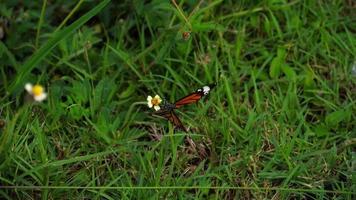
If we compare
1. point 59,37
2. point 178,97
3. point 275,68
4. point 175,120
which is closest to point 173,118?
point 175,120

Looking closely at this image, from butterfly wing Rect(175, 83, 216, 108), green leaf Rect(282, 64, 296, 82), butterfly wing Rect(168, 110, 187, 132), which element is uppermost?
butterfly wing Rect(175, 83, 216, 108)

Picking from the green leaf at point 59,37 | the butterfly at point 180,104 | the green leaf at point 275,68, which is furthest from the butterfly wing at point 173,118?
the green leaf at point 275,68

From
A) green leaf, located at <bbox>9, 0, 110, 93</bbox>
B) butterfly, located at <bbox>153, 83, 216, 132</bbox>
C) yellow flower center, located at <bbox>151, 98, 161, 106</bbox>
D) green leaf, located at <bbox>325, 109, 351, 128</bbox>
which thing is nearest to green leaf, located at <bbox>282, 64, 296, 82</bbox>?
green leaf, located at <bbox>325, 109, 351, 128</bbox>

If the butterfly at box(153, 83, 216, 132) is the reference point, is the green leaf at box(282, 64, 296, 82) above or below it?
below

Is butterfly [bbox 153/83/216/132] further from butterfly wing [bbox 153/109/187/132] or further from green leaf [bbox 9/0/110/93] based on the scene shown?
green leaf [bbox 9/0/110/93]

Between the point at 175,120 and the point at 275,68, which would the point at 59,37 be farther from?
the point at 275,68

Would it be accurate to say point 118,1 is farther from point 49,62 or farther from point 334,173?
point 334,173

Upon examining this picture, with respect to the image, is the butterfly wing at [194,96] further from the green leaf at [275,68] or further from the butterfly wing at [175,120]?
the green leaf at [275,68]

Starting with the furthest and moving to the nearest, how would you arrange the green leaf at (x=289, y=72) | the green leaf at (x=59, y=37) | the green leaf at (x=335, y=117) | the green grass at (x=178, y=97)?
the green leaf at (x=289, y=72) < the green leaf at (x=335, y=117) < the green grass at (x=178, y=97) < the green leaf at (x=59, y=37)
